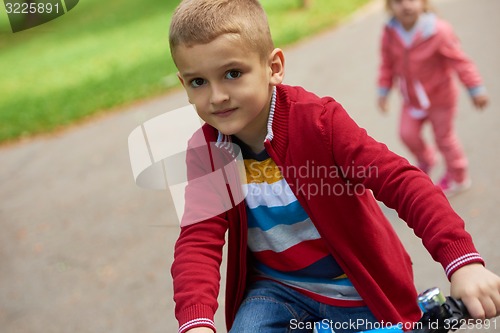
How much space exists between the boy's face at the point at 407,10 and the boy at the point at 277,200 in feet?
8.80

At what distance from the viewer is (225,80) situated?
1882mm

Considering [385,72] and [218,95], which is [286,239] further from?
[385,72]

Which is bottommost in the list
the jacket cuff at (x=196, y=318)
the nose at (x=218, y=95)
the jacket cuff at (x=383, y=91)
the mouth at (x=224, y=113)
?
the jacket cuff at (x=196, y=318)

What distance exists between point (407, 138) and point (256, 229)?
109 inches

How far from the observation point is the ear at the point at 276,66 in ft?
6.76

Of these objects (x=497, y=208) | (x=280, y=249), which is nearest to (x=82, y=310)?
(x=280, y=249)

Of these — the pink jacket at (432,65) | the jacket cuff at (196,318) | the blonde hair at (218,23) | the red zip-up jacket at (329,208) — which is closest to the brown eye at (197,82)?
the blonde hair at (218,23)

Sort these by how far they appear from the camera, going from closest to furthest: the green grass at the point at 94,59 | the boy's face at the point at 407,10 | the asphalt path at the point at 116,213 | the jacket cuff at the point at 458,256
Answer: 1. the jacket cuff at the point at 458,256
2. the asphalt path at the point at 116,213
3. the boy's face at the point at 407,10
4. the green grass at the point at 94,59

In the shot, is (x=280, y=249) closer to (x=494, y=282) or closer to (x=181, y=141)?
(x=181, y=141)

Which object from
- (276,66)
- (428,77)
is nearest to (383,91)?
(428,77)

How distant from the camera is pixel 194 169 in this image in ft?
7.00

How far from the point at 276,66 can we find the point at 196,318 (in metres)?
0.79

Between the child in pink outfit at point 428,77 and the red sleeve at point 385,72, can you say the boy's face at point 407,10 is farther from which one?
the red sleeve at point 385,72

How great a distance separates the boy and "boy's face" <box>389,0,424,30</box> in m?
2.68
